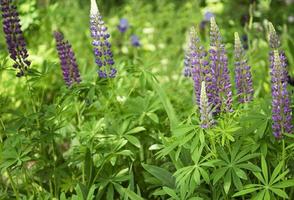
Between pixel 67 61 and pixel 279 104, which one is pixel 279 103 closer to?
pixel 279 104

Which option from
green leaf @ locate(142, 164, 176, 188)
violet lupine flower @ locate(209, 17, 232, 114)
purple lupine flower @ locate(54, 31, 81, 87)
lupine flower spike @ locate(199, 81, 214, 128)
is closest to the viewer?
lupine flower spike @ locate(199, 81, 214, 128)

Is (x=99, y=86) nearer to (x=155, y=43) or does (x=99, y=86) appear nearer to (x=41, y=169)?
(x=41, y=169)

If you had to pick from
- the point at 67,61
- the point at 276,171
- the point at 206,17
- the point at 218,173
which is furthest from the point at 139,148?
the point at 206,17

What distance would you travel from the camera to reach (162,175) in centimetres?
276

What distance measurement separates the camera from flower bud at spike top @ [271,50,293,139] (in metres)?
2.42

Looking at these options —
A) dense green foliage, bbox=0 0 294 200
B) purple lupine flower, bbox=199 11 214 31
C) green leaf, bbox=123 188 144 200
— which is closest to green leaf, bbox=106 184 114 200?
dense green foliage, bbox=0 0 294 200

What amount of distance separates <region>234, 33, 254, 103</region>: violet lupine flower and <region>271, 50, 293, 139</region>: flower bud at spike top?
31cm

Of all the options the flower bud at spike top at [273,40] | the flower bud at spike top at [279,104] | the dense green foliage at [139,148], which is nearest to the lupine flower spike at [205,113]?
the dense green foliage at [139,148]

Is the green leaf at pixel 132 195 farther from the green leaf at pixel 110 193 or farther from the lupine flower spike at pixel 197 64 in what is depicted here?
the lupine flower spike at pixel 197 64

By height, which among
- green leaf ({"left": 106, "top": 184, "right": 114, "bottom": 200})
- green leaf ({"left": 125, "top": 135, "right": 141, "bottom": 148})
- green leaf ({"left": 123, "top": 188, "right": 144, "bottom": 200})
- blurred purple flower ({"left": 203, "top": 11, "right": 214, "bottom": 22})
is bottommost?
green leaf ({"left": 106, "top": 184, "right": 114, "bottom": 200})

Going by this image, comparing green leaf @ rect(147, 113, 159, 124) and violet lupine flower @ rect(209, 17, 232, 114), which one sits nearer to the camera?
violet lupine flower @ rect(209, 17, 232, 114)

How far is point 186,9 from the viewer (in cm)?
750

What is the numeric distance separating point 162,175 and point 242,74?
636 mm

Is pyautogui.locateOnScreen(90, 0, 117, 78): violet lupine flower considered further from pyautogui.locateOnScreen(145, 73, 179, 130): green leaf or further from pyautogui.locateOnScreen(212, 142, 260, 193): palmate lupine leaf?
pyautogui.locateOnScreen(212, 142, 260, 193): palmate lupine leaf
